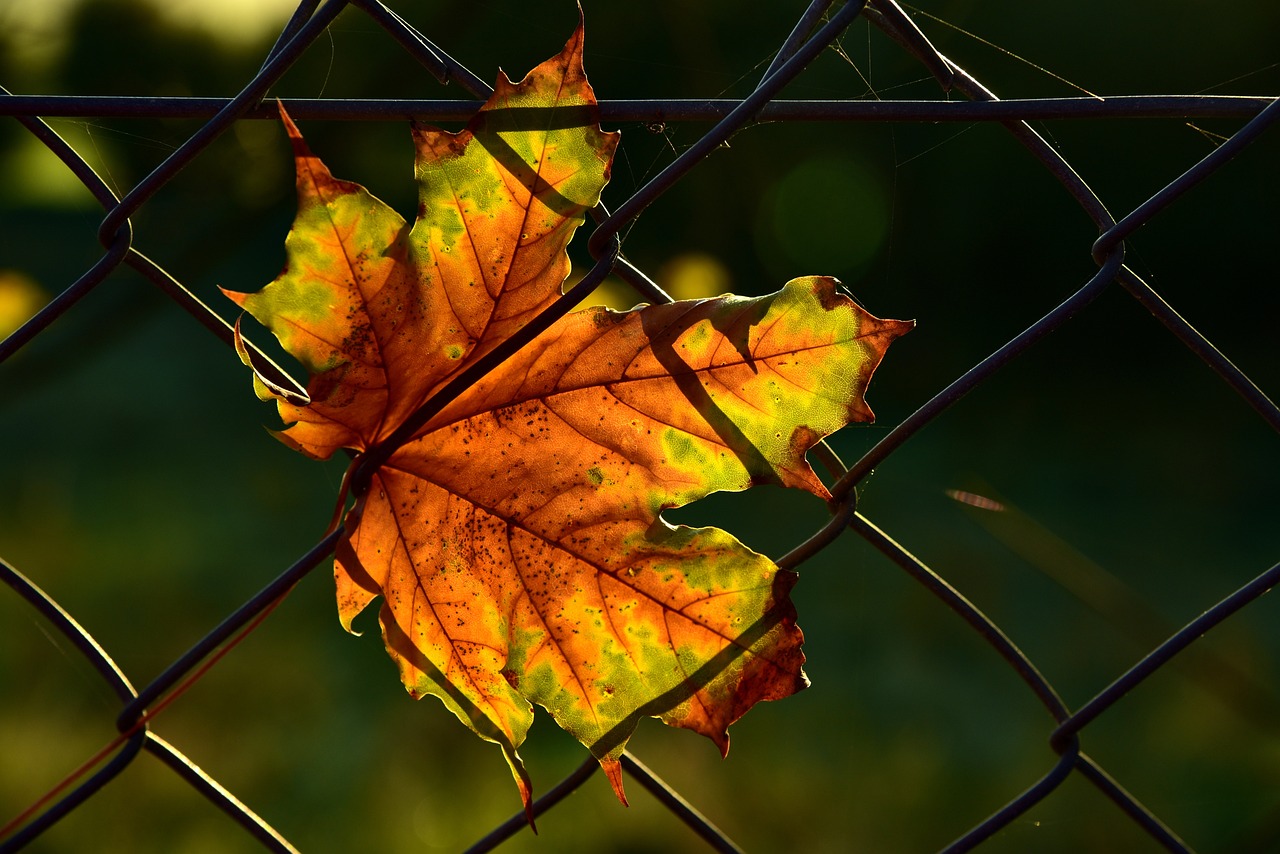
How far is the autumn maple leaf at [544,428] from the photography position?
19.7 inches

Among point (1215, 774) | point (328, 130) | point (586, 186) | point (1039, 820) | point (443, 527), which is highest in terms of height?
point (328, 130)

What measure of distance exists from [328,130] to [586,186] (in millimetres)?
1938

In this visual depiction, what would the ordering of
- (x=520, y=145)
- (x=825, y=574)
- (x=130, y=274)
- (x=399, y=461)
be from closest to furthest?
(x=520, y=145)
(x=399, y=461)
(x=825, y=574)
(x=130, y=274)

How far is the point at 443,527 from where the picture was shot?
601 millimetres

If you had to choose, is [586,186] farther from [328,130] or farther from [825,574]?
[825,574]

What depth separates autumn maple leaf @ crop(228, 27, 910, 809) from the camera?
499 mm

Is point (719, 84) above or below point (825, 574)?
above

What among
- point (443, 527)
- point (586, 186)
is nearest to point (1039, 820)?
point (443, 527)

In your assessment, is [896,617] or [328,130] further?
[896,617]

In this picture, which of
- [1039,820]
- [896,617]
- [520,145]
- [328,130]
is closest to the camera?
[520,145]

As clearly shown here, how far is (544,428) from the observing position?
579 millimetres

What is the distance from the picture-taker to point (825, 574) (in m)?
2.57

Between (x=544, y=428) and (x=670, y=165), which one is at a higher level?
(x=670, y=165)

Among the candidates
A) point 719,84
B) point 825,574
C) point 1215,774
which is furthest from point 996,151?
point 1215,774
